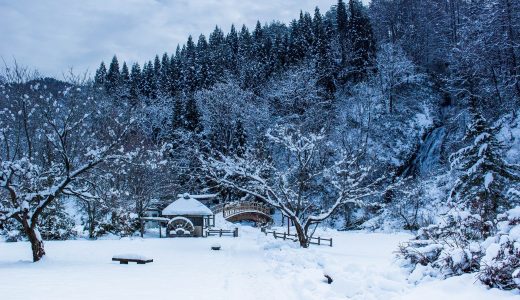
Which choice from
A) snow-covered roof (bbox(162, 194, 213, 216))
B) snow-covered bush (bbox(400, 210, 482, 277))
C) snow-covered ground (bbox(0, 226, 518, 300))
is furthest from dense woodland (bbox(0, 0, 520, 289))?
snow-covered roof (bbox(162, 194, 213, 216))

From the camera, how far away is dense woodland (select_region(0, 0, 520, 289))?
22211 mm

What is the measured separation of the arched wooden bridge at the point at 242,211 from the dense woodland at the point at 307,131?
2.07 meters

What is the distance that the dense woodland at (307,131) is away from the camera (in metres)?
22.2

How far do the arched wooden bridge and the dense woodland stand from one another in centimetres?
207

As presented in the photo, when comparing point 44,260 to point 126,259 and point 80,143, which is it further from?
point 80,143

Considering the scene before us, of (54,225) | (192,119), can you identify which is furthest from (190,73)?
(54,225)

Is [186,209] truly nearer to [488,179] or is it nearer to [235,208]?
[235,208]

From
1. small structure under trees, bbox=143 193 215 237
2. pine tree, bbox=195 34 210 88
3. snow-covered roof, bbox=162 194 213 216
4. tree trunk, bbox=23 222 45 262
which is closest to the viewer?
tree trunk, bbox=23 222 45 262

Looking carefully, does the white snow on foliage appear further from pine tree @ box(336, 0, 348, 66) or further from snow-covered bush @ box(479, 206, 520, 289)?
pine tree @ box(336, 0, 348, 66)

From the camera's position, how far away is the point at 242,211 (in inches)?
1842

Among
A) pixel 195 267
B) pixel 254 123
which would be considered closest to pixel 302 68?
pixel 254 123

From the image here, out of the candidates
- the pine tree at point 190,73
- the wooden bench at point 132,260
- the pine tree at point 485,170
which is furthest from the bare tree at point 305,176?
the pine tree at point 190,73

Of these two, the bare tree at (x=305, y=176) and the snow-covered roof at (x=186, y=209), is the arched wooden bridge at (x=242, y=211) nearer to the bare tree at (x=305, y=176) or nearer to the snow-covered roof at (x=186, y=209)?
the bare tree at (x=305, y=176)

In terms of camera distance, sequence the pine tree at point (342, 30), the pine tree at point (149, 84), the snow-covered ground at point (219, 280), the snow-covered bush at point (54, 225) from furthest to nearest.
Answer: the pine tree at point (149, 84), the pine tree at point (342, 30), the snow-covered bush at point (54, 225), the snow-covered ground at point (219, 280)
